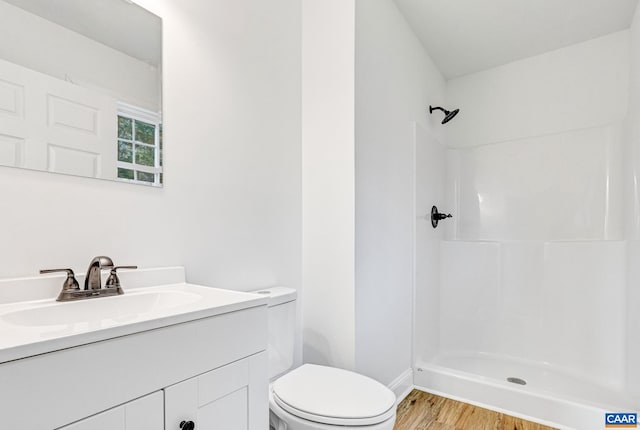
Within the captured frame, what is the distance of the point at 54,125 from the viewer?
3.25ft

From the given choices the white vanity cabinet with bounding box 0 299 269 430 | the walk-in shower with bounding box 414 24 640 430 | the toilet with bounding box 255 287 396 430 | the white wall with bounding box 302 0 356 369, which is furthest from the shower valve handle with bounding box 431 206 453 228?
the white vanity cabinet with bounding box 0 299 269 430

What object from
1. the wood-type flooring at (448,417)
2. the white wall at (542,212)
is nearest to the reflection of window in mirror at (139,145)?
the wood-type flooring at (448,417)

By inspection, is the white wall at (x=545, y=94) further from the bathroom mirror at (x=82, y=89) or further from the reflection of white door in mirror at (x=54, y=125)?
the reflection of white door in mirror at (x=54, y=125)

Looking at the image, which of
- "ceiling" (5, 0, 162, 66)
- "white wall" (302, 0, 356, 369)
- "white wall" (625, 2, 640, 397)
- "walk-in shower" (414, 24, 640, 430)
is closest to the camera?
"ceiling" (5, 0, 162, 66)

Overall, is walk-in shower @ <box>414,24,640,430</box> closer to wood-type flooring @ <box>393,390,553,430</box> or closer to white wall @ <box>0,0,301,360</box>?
wood-type flooring @ <box>393,390,553,430</box>

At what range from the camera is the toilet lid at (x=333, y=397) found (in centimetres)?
111

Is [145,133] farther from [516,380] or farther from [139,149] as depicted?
[516,380]

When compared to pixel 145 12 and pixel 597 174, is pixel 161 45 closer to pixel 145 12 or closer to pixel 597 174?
pixel 145 12

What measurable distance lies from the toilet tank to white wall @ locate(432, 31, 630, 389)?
1.74 m

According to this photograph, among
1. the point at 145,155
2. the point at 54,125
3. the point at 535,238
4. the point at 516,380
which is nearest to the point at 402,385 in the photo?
the point at 516,380

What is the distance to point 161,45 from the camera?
1.26 meters

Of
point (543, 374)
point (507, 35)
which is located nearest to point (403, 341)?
point (543, 374)

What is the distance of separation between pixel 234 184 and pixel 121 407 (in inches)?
38.9

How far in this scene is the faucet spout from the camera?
0.98 m
